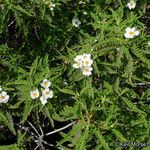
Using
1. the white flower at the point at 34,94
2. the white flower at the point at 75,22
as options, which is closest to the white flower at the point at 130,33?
the white flower at the point at 75,22

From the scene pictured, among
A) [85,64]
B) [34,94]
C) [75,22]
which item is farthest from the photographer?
[75,22]

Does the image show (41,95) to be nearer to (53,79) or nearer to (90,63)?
(53,79)

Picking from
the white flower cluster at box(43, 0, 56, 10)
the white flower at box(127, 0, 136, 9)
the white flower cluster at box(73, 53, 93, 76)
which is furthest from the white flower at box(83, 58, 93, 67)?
the white flower at box(127, 0, 136, 9)

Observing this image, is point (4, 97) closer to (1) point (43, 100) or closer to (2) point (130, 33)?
(1) point (43, 100)

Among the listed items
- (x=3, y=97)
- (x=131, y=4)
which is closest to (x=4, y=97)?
(x=3, y=97)

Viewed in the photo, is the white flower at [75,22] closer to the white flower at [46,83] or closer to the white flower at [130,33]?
the white flower at [130,33]

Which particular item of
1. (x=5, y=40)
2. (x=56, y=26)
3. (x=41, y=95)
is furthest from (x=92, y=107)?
(x=5, y=40)

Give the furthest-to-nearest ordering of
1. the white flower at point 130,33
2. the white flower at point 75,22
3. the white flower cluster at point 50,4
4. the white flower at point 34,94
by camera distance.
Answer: the white flower at point 75,22
the white flower cluster at point 50,4
the white flower at point 130,33
the white flower at point 34,94

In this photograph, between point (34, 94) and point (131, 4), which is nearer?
point (34, 94)
